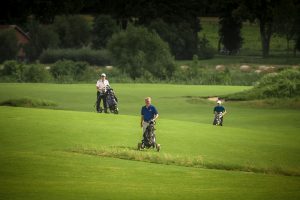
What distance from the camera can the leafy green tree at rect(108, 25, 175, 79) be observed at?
3957 inches

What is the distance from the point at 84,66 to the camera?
100562 mm

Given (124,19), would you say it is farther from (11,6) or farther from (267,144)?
(267,144)

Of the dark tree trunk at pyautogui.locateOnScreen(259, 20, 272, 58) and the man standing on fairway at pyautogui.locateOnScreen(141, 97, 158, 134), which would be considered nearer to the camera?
the man standing on fairway at pyautogui.locateOnScreen(141, 97, 158, 134)

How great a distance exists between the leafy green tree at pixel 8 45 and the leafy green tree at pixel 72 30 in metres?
11.9

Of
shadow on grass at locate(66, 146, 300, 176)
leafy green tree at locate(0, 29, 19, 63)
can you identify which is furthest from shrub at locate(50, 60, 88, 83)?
shadow on grass at locate(66, 146, 300, 176)

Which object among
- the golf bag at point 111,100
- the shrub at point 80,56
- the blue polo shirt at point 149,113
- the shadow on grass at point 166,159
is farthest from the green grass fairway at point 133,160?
the shrub at point 80,56

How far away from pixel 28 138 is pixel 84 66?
6645 cm

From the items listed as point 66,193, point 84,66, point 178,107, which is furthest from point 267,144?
point 84,66

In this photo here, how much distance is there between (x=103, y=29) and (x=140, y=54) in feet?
132

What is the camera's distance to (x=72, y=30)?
465 ft

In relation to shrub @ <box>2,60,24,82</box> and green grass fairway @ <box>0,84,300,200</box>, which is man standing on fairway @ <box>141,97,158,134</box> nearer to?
green grass fairway @ <box>0,84,300,200</box>

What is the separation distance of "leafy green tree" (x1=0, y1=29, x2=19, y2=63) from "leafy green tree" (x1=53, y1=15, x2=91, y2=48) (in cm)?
1188

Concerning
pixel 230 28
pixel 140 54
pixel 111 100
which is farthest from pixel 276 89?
pixel 230 28

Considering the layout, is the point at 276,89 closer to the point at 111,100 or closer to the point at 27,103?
the point at 27,103
